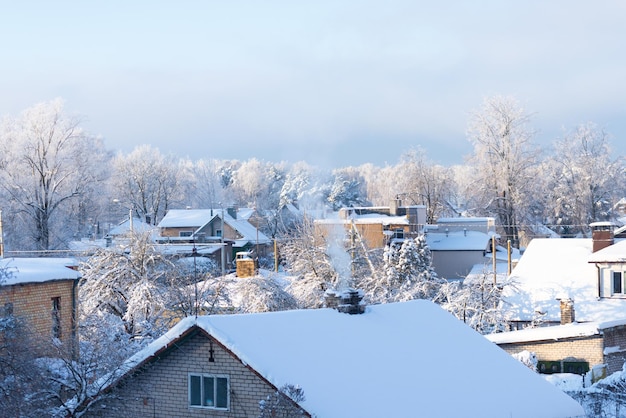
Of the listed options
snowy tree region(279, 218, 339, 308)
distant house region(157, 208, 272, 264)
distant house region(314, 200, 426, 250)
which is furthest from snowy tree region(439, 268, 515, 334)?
distant house region(157, 208, 272, 264)

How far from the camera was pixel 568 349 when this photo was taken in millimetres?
31328

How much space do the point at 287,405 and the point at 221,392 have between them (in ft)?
6.75

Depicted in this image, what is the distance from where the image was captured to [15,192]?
62.5 metres

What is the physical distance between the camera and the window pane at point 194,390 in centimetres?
1764

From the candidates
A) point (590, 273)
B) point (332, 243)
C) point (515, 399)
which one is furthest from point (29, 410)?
point (332, 243)

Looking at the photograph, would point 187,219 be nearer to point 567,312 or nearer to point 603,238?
point 603,238

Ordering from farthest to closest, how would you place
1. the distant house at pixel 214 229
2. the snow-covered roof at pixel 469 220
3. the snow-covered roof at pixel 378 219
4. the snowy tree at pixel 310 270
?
the snow-covered roof at pixel 469 220, the distant house at pixel 214 229, the snow-covered roof at pixel 378 219, the snowy tree at pixel 310 270

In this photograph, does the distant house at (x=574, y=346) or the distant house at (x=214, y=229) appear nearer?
the distant house at (x=574, y=346)

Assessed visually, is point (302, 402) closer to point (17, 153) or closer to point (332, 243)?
point (332, 243)

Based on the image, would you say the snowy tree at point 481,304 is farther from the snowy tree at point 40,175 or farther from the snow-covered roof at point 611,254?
the snowy tree at point 40,175

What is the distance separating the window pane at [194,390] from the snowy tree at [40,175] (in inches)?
1882

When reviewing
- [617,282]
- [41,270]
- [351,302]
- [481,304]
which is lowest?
[481,304]

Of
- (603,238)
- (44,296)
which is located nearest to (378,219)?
(603,238)

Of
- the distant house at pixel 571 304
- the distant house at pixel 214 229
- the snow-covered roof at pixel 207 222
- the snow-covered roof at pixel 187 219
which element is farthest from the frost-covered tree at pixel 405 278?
the snow-covered roof at pixel 187 219
